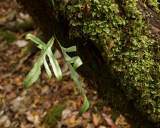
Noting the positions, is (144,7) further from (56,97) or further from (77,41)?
(56,97)

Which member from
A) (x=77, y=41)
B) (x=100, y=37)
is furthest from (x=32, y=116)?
(x=100, y=37)

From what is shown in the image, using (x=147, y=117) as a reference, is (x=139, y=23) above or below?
above

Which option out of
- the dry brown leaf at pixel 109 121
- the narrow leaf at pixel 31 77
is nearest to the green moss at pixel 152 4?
the narrow leaf at pixel 31 77

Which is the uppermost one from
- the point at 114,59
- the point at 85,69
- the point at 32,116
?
the point at 114,59

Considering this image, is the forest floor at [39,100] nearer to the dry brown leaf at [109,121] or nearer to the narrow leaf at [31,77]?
the dry brown leaf at [109,121]

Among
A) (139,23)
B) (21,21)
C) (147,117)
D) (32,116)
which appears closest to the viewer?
(139,23)

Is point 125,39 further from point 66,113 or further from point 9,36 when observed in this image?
point 9,36

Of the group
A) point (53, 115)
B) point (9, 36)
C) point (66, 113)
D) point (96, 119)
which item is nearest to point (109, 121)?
point (96, 119)

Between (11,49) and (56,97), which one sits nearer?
(56,97)
